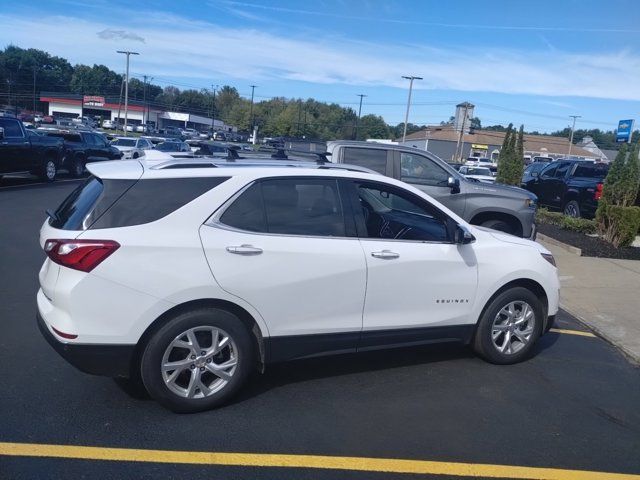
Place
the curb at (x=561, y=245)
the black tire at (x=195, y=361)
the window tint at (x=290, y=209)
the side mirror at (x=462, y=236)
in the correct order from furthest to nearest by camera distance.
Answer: the curb at (x=561, y=245) < the side mirror at (x=462, y=236) < the window tint at (x=290, y=209) < the black tire at (x=195, y=361)

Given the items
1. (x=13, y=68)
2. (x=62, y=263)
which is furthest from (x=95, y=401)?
(x=13, y=68)

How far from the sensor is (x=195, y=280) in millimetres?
3834

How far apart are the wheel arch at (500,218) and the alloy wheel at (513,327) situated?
4.65 meters

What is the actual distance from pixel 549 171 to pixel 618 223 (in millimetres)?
6069

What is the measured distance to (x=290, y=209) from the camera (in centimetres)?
432

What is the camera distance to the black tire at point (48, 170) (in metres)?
18.4

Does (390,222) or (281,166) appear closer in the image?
(281,166)

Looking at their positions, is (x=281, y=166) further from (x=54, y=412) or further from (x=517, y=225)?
(x=517, y=225)

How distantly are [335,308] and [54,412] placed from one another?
206cm

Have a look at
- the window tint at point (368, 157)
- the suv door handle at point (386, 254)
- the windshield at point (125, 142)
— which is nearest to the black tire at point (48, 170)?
the windshield at point (125, 142)

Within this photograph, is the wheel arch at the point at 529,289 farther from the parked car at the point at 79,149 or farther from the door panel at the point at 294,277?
the parked car at the point at 79,149

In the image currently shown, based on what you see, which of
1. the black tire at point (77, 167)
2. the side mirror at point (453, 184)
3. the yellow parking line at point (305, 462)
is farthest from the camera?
the black tire at point (77, 167)

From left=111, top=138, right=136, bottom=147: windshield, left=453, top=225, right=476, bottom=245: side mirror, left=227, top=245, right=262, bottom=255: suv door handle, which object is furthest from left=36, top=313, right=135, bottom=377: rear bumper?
left=111, top=138, right=136, bottom=147: windshield

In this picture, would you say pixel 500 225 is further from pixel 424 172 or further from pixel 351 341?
pixel 351 341
